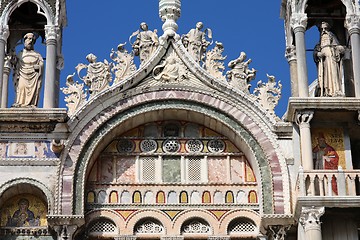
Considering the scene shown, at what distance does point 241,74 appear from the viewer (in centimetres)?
2273

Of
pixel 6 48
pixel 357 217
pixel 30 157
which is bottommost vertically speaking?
pixel 357 217

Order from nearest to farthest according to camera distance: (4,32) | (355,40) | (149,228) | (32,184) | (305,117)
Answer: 1. (305,117)
2. (32,184)
3. (149,228)
4. (355,40)
5. (4,32)

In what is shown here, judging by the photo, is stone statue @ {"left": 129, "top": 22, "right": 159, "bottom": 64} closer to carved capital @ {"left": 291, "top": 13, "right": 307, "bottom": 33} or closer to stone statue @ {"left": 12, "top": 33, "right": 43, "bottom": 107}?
stone statue @ {"left": 12, "top": 33, "right": 43, "bottom": 107}

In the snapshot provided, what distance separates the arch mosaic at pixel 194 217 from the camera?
21.9 metres

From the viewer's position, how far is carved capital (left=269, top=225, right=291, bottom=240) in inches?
838

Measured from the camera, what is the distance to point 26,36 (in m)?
23.0

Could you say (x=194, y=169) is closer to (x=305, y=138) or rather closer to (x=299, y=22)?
(x=305, y=138)

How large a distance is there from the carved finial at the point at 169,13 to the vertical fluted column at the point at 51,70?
89.1 inches

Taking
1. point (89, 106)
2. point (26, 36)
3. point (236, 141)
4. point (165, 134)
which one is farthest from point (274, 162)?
point (26, 36)

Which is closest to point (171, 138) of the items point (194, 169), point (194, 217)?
point (194, 169)

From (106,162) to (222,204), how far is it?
2.50 meters

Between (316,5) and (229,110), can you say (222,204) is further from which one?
(316,5)

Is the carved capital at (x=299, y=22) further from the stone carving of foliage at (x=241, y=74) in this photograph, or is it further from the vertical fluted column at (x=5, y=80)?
the vertical fluted column at (x=5, y=80)

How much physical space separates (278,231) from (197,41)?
4394mm
